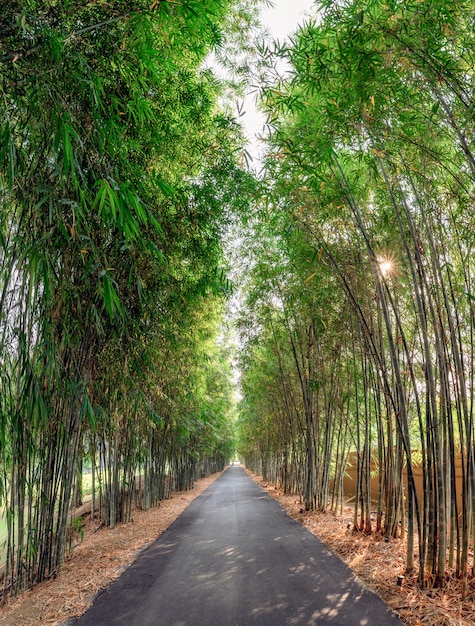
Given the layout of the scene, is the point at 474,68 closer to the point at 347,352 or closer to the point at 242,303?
the point at 347,352

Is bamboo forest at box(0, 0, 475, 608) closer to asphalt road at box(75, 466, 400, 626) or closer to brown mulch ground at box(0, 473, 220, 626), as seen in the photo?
brown mulch ground at box(0, 473, 220, 626)

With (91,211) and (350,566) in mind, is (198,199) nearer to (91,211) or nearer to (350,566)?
(91,211)

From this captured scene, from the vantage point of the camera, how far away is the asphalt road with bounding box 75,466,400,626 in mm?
2307

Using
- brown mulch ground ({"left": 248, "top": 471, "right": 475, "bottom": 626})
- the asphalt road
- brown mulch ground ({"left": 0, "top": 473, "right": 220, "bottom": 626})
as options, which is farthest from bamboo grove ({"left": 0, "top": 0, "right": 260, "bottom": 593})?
brown mulch ground ({"left": 248, "top": 471, "right": 475, "bottom": 626})

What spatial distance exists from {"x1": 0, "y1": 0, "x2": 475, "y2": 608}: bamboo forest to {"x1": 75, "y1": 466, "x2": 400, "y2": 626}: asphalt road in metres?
0.62

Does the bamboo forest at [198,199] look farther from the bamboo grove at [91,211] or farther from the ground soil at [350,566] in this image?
the ground soil at [350,566]

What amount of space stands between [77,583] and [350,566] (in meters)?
2.21

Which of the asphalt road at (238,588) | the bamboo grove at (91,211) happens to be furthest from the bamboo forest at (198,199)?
the asphalt road at (238,588)

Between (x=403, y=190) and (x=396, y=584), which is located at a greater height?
(x=403, y=190)

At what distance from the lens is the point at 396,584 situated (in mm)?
2754

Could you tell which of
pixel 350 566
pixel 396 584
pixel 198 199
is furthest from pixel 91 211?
pixel 350 566

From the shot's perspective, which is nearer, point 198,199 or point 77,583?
point 77,583

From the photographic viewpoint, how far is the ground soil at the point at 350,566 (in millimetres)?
2287

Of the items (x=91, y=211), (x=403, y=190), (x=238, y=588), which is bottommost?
(x=238, y=588)
